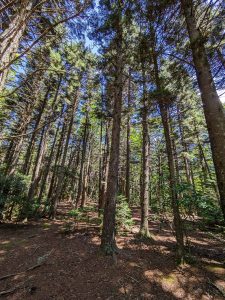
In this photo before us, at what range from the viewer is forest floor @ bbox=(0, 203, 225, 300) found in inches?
170

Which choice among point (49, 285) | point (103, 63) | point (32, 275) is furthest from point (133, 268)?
point (103, 63)

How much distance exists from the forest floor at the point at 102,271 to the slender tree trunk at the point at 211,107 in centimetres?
318

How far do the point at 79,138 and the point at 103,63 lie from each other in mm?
15120

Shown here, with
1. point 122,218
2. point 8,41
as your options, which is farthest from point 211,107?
point 122,218

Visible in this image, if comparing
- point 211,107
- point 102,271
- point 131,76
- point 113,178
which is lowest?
point 102,271

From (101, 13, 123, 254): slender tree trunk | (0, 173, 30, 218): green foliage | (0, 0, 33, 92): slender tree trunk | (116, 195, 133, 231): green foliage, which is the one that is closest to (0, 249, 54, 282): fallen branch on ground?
(101, 13, 123, 254): slender tree trunk

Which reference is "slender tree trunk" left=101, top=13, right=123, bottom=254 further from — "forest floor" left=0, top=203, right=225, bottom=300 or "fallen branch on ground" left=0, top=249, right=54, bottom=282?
"fallen branch on ground" left=0, top=249, right=54, bottom=282

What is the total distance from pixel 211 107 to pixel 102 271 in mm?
5406

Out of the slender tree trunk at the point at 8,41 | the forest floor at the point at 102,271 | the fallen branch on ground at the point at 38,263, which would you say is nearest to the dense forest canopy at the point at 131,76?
the slender tree trunk at the point at 8,41

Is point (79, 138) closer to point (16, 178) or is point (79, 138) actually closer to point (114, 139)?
point (16, 178)

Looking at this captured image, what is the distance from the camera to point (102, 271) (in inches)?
205

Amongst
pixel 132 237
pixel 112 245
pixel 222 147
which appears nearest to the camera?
pixel 222 147

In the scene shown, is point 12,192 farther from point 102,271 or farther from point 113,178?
point 102,271

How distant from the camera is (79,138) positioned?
22859 mm
